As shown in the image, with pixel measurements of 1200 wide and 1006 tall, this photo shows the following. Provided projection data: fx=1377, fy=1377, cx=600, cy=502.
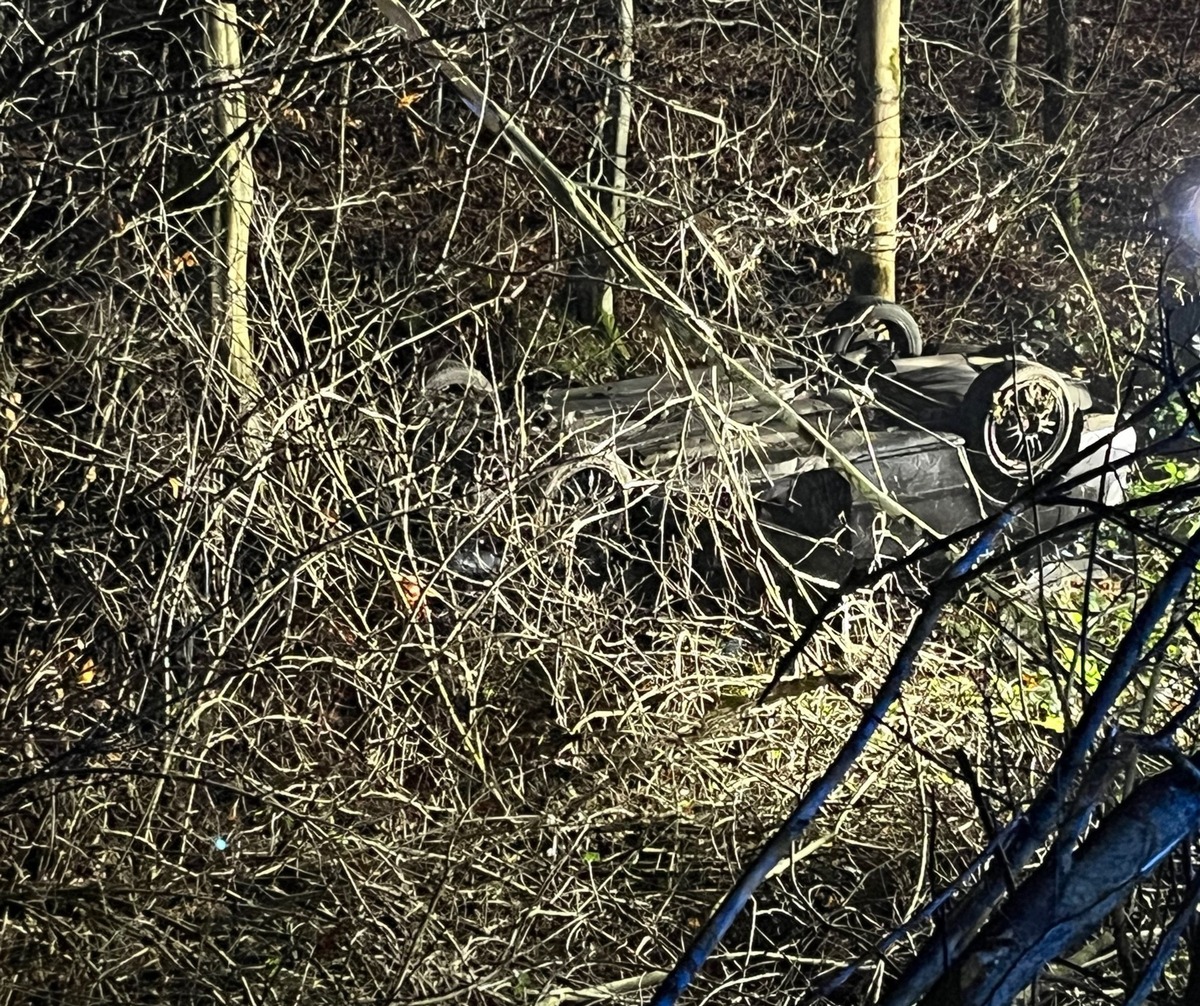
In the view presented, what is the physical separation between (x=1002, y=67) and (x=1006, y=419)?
888 centimetres

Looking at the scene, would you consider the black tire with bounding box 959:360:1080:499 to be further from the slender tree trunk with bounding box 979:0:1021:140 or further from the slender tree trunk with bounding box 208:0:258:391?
the slender tree trunk with bounding box 979:0:1021:140

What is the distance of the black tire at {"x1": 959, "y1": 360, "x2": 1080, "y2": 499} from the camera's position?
7.55 metres

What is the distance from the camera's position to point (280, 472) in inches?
210

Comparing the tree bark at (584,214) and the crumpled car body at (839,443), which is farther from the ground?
the tree bark at (584,214)

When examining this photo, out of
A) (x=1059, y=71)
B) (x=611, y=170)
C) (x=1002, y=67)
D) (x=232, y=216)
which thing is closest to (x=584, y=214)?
(x=232, y=216)

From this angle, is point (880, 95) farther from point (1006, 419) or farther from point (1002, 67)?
point (1006, 419)

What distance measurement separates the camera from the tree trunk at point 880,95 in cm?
1156

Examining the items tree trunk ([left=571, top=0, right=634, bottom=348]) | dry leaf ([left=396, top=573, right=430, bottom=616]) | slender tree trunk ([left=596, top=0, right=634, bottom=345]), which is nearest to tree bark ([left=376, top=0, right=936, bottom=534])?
dry leaf ([left=396, top=573, right=430, bottom=616])

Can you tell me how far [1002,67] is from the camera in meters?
15.2

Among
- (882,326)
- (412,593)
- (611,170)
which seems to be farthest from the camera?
(611,170)

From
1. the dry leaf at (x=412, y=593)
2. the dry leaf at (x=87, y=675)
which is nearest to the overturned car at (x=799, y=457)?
the dry leaf at (x=412, y=593)

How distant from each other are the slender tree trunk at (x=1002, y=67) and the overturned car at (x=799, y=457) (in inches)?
274

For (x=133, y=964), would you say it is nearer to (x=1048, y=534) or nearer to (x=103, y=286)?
(x=103, y=286)

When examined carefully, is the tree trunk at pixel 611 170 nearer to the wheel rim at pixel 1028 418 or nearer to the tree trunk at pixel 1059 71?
the wheel rim at pixel 1028 418
